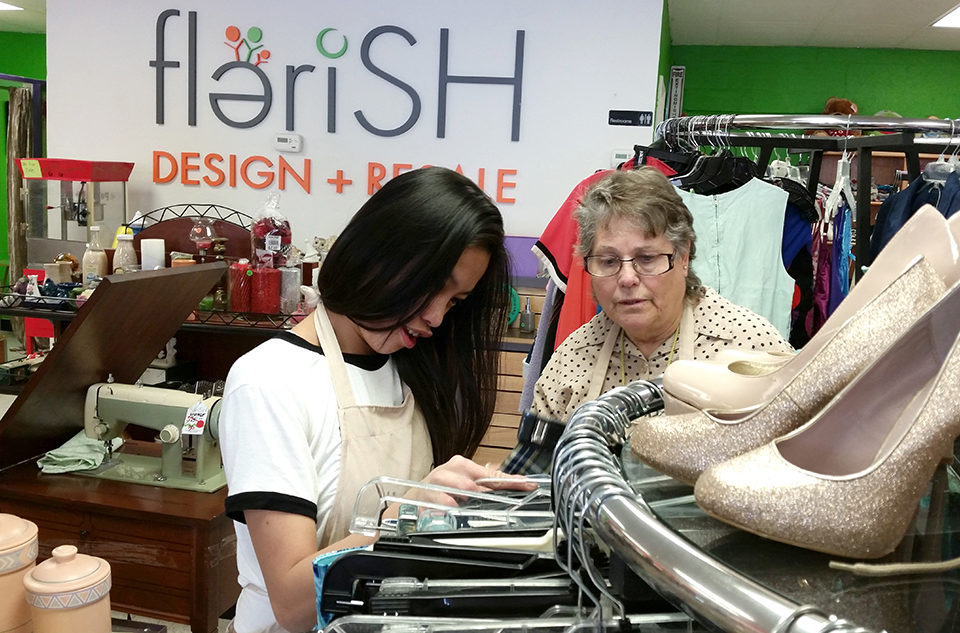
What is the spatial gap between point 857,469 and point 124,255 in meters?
4.02

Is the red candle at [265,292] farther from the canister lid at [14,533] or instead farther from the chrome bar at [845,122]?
the chrome bar at [845,122]

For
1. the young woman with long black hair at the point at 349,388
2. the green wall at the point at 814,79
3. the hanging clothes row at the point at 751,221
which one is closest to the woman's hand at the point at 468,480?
the young woman with long black hair at the point at 349,388

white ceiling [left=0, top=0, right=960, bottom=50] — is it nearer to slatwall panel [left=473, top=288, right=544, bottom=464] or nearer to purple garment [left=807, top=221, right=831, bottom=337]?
slatwall panel [left=473, top=288, right=544, bottom=464]

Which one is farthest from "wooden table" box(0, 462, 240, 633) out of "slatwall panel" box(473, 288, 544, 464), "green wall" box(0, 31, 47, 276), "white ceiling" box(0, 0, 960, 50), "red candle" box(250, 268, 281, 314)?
"green wall" box(0, 31, 47, 276)

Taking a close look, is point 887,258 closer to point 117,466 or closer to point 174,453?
point 174,453

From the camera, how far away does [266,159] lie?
18.2 ft

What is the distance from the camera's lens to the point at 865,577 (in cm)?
44

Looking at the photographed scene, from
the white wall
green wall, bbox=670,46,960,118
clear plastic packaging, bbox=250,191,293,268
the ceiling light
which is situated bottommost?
clear plastic packaging, bbox=250,191,293,268

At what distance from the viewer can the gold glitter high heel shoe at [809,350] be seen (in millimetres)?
580

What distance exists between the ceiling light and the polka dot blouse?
5.88 m

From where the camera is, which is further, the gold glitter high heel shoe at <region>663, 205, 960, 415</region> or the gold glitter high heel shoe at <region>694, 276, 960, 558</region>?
the gold glitter high heel shoe at <region>663, 205, 960, 415</region>

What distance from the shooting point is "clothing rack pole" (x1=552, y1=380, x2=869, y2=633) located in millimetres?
362

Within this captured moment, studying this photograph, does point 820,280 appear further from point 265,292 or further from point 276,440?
point 265,292

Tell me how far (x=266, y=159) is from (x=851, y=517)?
550 centimetres
